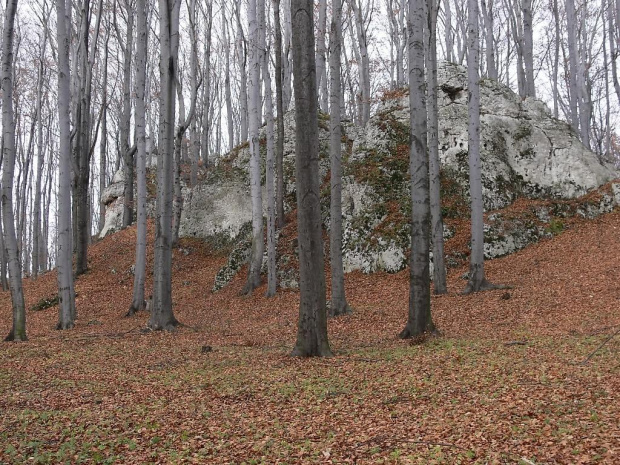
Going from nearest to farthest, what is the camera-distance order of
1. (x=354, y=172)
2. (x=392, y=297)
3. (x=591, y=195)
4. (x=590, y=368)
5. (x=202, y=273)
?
(x=590, y=368) → (x=392, y=297) → (x=591, y=195) → (x=354, y=172) → (x=202, y=273)

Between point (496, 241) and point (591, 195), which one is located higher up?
point (591, 195)

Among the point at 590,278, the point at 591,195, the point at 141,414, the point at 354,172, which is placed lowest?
the point at 141,414

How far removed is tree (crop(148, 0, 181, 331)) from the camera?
10.4m

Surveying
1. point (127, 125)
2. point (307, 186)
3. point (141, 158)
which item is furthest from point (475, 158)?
point (127, 125)

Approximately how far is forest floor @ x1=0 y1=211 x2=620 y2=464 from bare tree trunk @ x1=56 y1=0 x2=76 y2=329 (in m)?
0.89

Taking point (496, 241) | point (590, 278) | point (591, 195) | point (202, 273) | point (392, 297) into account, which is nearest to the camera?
point (590, 278)

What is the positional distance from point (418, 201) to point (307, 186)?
79.9 inches

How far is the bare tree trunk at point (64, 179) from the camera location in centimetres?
1062

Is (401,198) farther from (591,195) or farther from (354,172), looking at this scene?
(591,195)

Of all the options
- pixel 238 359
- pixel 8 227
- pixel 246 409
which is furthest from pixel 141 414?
pixel 8 227

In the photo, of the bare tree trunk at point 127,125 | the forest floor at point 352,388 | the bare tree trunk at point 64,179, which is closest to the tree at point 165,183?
the forest floor at point 352,388

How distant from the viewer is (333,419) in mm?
4332

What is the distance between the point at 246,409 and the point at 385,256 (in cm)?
1018

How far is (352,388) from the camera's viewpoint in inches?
207
